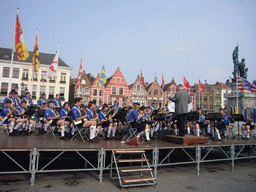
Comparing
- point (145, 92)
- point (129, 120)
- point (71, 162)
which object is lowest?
point (71, 162)

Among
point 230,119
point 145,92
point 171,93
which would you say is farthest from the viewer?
point 171,93

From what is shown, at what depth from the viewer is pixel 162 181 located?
639 cm

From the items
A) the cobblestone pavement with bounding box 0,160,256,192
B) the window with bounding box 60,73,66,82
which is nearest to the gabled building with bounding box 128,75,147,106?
the window with bounding box 60,73,66,82

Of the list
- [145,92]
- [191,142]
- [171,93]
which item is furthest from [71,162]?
[171,93]

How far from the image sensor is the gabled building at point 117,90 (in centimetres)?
5022

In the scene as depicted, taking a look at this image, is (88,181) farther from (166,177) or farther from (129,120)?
(129,120)

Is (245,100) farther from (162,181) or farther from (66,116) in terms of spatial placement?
(66,116)

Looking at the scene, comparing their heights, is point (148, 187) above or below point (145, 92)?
below

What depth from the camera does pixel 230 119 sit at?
11859 mm

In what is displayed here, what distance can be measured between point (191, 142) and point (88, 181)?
4.07 m

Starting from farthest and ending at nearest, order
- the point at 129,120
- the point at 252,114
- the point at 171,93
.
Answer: the point at 171,93, the point at 252,114, the point at 129,120

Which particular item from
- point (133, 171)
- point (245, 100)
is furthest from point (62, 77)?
point (133, 171)

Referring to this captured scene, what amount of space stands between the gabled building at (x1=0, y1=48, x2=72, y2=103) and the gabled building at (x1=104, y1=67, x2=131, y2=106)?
35.0 feet

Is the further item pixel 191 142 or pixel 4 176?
pixel 191 142
